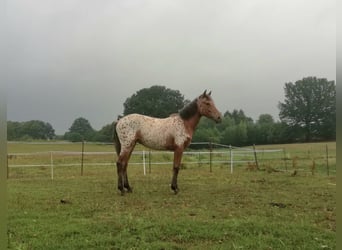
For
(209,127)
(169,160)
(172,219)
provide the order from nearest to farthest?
(172,219)
(169,160)
(209,127)

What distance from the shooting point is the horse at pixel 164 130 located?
307 inches

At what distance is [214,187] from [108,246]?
4971 millimetres

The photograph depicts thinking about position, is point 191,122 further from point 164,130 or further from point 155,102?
point 155,102

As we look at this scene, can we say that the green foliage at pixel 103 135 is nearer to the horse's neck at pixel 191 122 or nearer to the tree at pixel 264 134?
the horse's neck at pixel 191 122

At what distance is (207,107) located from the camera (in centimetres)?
795

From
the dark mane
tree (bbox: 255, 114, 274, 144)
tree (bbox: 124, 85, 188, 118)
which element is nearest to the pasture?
the dark mane

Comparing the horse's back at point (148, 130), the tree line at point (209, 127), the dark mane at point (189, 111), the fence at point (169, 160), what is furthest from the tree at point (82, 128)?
the dark mane at point (189, 111)

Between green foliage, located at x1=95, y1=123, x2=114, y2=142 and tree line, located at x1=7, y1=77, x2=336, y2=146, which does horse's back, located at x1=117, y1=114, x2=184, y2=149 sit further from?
green foliage, located at x1=95, y1=123, x2=114, y2=142

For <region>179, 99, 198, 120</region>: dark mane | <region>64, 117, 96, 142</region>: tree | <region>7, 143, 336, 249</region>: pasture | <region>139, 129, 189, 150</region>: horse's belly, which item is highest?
<region>64, 117, 96, 142</region>: tree

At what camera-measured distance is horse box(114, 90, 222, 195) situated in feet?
25.6

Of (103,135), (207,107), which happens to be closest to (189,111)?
(207,107)

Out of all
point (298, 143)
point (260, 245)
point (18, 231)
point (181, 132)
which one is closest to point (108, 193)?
point (181, 132)

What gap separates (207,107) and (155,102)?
1406cm

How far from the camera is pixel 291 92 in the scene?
210 inches
